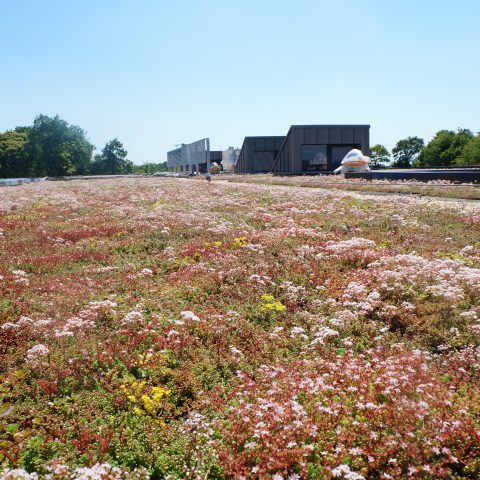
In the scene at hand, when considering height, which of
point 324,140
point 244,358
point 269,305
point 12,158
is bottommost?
point 244,358

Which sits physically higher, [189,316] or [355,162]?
[355,162]

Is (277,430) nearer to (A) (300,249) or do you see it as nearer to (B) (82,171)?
(A) (300,249)

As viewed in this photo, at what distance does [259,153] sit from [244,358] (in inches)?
3647

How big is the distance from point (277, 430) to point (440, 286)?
538cm

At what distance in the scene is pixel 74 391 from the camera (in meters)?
6.96

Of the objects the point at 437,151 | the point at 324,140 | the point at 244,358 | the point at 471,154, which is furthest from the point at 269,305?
the point at 437,151

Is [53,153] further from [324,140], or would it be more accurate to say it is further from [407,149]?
[407,149]

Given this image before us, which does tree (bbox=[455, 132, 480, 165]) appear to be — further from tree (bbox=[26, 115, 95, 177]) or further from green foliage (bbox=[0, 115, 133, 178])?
tree (bbox=[26, 115, 95, 177])

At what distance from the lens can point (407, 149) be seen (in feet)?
482

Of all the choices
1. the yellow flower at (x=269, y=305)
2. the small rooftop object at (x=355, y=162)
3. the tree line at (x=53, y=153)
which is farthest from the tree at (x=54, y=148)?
the yellow flower at (x=269, y=305)

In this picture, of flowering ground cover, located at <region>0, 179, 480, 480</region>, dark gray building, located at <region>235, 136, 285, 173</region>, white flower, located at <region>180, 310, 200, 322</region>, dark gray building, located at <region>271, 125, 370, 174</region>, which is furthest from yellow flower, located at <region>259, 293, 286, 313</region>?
dark gray building, located at <region>235, 136, 285, 173</region>

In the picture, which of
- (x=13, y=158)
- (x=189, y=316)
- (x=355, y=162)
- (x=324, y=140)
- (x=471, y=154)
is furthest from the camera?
(x=13, y=158)

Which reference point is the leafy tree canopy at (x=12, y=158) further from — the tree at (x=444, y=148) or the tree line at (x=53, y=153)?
the tree at (x=444, y=148)

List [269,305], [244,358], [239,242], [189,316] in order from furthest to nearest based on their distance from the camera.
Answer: [239,242], [269,305], [189,316], [244,358]
